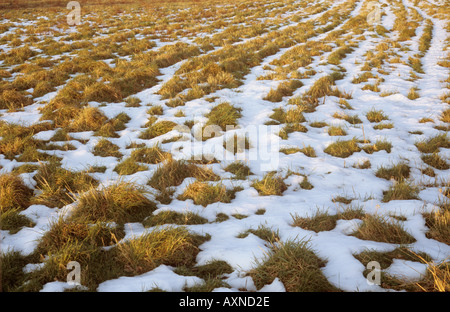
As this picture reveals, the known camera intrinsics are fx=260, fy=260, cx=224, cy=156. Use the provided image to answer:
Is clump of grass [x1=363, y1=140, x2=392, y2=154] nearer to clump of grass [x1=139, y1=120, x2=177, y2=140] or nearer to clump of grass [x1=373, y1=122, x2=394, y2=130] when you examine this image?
clump of grass [x1=373, y1=122, x2=394, y2=130]

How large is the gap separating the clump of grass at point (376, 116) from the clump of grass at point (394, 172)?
199cm

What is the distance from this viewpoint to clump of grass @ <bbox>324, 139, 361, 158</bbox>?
471cm

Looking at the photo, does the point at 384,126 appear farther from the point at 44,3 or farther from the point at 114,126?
the point at 44,3

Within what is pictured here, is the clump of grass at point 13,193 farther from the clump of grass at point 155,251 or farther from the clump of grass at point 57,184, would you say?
the clump of grass at point 155,251

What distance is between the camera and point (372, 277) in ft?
7.60

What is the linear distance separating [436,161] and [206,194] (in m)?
3.83

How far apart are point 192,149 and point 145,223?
6.36 ft

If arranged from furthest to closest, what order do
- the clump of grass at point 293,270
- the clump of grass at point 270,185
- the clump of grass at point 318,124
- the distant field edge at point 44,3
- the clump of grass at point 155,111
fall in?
the distant field edge at point 44,3
the clump of grass at point 155,111
the clump of grass at point 318,124
the clump of grass at point 270,185
the clump of grass at point 293,270

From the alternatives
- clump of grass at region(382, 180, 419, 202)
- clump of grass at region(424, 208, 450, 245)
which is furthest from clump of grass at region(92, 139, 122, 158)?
clump of grass at region(424, 208, 450, 245)

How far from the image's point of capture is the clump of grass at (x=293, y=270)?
7.42 feet

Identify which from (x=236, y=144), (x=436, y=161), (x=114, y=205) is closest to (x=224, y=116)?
(x=236, y=144)

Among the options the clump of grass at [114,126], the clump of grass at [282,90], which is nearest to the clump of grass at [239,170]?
Result: the clump of grass at [114,126]

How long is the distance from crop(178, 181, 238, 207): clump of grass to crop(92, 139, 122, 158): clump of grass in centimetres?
185

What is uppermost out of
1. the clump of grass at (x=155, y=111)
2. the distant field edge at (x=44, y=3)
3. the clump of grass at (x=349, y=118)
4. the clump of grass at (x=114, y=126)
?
the distant field edge at (x=44, y=3)
